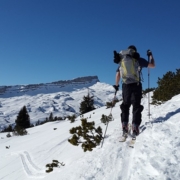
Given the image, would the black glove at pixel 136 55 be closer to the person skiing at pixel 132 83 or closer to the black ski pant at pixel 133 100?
the person skiing at pixel 132 83

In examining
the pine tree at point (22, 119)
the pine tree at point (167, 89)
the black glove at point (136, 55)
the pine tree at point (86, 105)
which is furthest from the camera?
the pine tree at point (22, 119)

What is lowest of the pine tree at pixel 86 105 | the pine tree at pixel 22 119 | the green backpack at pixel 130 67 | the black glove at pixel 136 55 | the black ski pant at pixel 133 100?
the pine tree at pixel 22 119

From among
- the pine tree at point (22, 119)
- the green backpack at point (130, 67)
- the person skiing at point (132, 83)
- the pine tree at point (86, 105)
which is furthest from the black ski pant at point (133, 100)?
the pine tree at point (22, 119)

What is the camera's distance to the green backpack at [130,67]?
18.1 feet

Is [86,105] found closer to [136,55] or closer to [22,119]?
[22,119]

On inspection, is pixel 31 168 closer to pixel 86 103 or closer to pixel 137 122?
pixel 137 122

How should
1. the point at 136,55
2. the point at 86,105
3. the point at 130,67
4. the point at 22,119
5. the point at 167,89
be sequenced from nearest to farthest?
the point at 136,55
the point at 130,67
the point at 167,89
the point at 86,105
the point at 22,119

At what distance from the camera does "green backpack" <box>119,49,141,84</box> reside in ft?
18.1

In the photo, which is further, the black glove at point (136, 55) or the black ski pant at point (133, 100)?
the black glove at point (136, 55)

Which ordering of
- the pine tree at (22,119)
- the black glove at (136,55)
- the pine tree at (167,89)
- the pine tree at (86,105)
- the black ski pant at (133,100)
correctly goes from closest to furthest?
the black ski pant at (133,100) < the black glove at (136,55) < the pine tree at (167,89) < the pine tree at (86,105) < the pine tree at (22,119)

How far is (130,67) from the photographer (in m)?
5.55

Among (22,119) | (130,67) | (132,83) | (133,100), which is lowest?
(22,119)

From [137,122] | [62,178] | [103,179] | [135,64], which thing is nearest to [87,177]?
[103,179]

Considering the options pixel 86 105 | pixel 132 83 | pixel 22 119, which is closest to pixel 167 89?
pixel 132 83
